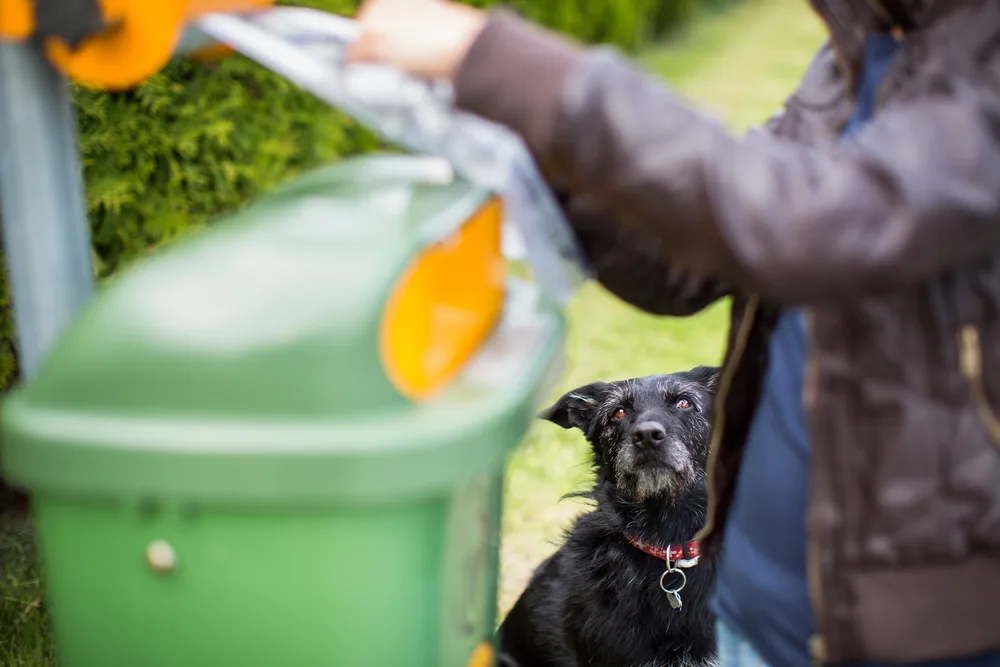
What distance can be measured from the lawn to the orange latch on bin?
69 cm

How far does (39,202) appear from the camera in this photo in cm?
127

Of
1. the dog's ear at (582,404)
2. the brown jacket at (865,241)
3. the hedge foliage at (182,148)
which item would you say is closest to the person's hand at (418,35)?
the brown jacket at (865,241)

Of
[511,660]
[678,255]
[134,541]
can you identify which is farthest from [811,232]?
[511,660]

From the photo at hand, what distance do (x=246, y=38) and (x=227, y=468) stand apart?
53 cm

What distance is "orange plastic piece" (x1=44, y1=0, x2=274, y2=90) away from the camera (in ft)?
3.77

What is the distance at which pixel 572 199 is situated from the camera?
1470mm

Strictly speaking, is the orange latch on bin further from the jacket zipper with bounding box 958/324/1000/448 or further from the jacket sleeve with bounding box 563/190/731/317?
the jacket zipper with bounding box 958/324/1000/448

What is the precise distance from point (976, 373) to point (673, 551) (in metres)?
1.57

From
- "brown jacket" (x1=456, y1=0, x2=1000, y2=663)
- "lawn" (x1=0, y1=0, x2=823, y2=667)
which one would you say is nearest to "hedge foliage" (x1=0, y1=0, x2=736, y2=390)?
"lawn" (x1=0, y1=0, x2=823, y2=667)

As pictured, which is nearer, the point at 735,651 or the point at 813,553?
the point at 813,553

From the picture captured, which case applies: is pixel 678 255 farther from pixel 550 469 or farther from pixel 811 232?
pixel 550 469

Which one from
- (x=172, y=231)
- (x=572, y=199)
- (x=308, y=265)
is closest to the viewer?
(x=308, y=265)

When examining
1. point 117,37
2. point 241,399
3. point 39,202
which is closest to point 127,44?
point 117,37

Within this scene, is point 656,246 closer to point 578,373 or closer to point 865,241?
point 865,241
